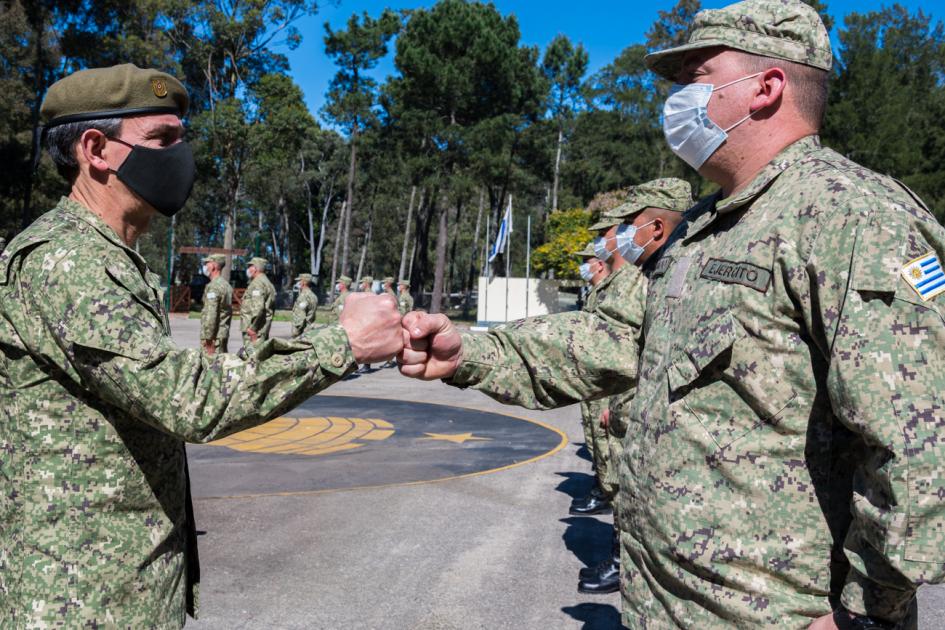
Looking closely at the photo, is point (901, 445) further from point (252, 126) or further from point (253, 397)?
point (252, 126)

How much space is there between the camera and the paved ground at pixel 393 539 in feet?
14.9

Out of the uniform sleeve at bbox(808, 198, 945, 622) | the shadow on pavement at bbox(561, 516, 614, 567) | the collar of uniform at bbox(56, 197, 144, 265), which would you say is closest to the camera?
the uniform sleeve at bbox(808, 198, 945, 622)

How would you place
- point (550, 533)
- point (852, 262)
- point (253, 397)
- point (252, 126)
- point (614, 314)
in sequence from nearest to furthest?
point (852, 262), point (253, 397), point (614, 314), point (550, 533), point (252, 126)

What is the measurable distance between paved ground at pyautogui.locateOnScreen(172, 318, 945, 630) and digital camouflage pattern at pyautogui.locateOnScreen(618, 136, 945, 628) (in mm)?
2675

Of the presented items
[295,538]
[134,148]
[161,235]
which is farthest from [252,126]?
[134,148]

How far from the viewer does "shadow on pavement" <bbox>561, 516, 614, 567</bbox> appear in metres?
5.67

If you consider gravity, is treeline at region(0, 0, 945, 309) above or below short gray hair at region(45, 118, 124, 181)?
above

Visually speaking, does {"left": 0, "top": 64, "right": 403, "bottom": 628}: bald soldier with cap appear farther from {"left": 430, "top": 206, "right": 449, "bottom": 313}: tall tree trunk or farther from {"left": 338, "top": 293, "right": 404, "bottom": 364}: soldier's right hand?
{"left": 430, "top": 206, "right": 449, "bottom": 313}: tall tree trunk

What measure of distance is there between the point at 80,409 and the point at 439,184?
35678 millimetres

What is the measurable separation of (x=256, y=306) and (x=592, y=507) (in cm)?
997

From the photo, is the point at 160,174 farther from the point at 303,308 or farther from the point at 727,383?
the point at 303,308

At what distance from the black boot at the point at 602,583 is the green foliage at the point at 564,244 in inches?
1261

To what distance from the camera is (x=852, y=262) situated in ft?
5.67

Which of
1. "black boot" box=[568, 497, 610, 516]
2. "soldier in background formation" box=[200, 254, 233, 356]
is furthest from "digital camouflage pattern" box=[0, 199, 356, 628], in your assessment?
"soldier in background formation" box=[200, 254, 233, 356]
